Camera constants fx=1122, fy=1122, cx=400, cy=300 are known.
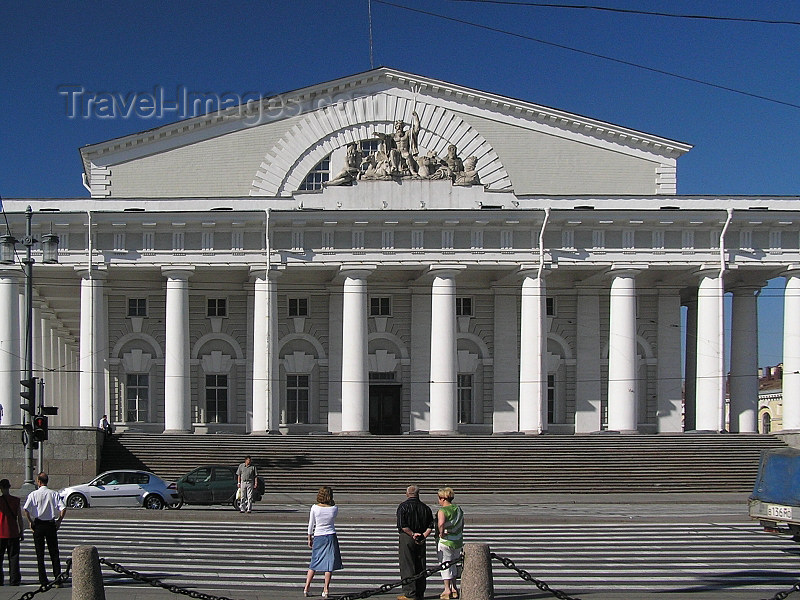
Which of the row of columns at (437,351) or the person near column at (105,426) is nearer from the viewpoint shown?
the person near column at (105,426)

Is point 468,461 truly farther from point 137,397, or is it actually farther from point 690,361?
point 137,397

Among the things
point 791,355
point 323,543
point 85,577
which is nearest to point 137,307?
point 791,355

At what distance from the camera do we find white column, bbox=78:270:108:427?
4369 centimetres

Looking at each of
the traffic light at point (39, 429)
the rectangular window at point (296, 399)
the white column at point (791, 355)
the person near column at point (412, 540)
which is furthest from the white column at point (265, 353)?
the person near column at point (412, 540)

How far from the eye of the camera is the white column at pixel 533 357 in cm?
4434

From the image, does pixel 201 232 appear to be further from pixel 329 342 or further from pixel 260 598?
pixel 260 598

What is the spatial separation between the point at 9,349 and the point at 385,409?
15.7 metres

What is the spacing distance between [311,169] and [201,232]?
5851 mm

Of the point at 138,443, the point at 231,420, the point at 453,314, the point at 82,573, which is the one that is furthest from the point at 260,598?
the point at 231,420

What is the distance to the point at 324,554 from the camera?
49.6 ft

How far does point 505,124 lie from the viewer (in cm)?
4819

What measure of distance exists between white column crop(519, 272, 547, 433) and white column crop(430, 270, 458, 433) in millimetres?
2781

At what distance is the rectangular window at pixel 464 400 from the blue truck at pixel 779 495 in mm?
26546

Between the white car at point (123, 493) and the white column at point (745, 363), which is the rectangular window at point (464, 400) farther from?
the white car at point (123, 493)
